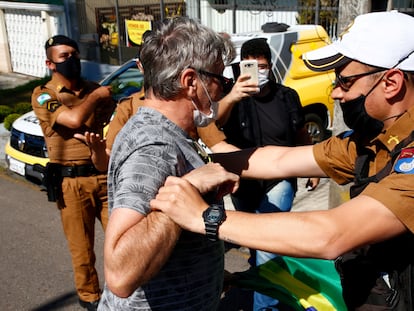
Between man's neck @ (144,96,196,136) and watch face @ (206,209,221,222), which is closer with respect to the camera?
watch face @ (206,209,221,222)

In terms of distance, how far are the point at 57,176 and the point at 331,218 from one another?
8.98ft

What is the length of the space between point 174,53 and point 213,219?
642 millimetres

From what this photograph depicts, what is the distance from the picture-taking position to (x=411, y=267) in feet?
6.34

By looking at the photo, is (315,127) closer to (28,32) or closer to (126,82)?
(126,82)

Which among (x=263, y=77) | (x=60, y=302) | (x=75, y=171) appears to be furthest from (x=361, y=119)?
(x=60, y=302)

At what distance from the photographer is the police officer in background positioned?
3.97m

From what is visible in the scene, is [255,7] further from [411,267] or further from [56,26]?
[411,267]

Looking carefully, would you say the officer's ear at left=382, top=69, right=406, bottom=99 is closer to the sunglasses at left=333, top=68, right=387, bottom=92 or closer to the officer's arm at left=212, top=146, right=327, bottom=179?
the sunglasses at left=333, top=68, right=387, bottom=92

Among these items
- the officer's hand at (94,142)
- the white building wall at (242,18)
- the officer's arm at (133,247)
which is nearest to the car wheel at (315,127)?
the white building wall at (242,18)

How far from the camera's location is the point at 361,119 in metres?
2.22

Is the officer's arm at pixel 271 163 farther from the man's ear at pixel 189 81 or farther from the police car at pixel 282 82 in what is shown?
the police car at pixel 282 82

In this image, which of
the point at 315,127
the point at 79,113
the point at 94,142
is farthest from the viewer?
the point at 315,127

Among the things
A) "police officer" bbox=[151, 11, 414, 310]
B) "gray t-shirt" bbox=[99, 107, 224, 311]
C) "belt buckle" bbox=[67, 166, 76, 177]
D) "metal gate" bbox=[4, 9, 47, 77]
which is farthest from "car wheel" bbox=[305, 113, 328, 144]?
"metal gate" bbox=[4, 9, 47, 77]

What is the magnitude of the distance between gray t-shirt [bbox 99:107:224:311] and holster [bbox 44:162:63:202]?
197 cm
